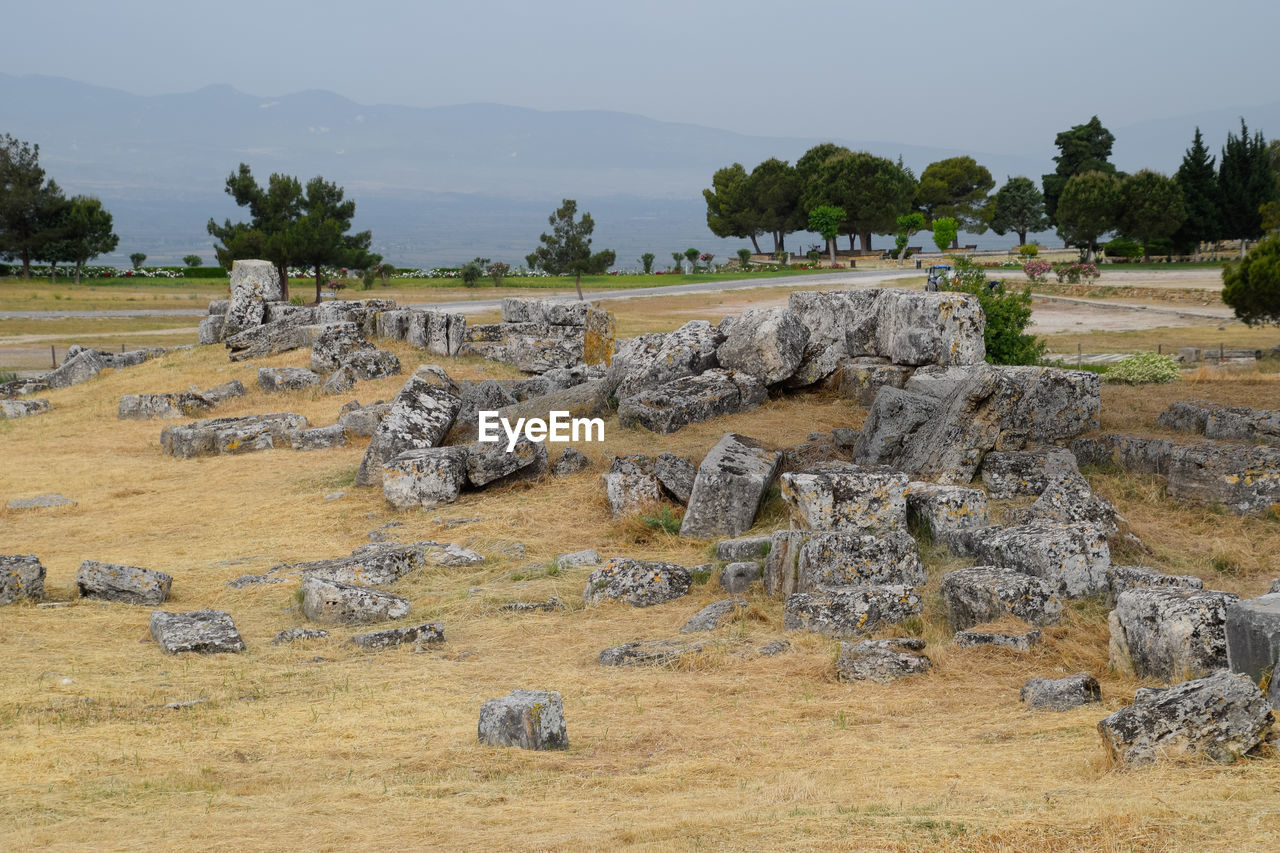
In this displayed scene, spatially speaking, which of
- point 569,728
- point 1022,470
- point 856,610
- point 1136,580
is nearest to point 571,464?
point 1022,470

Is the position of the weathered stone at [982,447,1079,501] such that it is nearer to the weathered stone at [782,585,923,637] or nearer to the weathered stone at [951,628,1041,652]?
the weathered stone at [782,585,923,637]

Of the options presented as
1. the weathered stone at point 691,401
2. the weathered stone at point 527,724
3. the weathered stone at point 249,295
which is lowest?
the weathered stone at point 527,724

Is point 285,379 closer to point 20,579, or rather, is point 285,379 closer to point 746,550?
point 20,579

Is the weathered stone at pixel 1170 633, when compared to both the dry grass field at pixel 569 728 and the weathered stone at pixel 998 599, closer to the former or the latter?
the dry grass field at pixel 569 728

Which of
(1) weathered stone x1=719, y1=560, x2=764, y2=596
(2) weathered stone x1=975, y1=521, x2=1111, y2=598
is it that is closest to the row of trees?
(1) weathered stone x1=719, y1=560, x2=764, y2=596

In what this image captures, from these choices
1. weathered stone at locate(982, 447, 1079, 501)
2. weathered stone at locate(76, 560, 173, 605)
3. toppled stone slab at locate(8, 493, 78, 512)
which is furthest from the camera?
toppled stone slab at locate(8, 493, 78, 512)

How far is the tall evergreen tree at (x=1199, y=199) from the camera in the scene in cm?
7169

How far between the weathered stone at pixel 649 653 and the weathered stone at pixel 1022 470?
5350 mm

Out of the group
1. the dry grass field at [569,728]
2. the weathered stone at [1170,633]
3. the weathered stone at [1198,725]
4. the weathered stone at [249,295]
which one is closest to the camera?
the dry grass field at [569,728]

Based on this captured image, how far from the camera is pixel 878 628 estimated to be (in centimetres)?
917

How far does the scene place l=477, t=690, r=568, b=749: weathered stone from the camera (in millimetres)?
6719

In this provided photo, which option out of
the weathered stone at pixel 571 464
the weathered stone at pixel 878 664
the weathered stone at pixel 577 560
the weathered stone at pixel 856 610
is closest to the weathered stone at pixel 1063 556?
the weathered stone at pixel 856 610

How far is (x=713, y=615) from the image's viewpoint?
9.85m

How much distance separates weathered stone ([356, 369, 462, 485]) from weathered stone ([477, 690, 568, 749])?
31.0 feet
